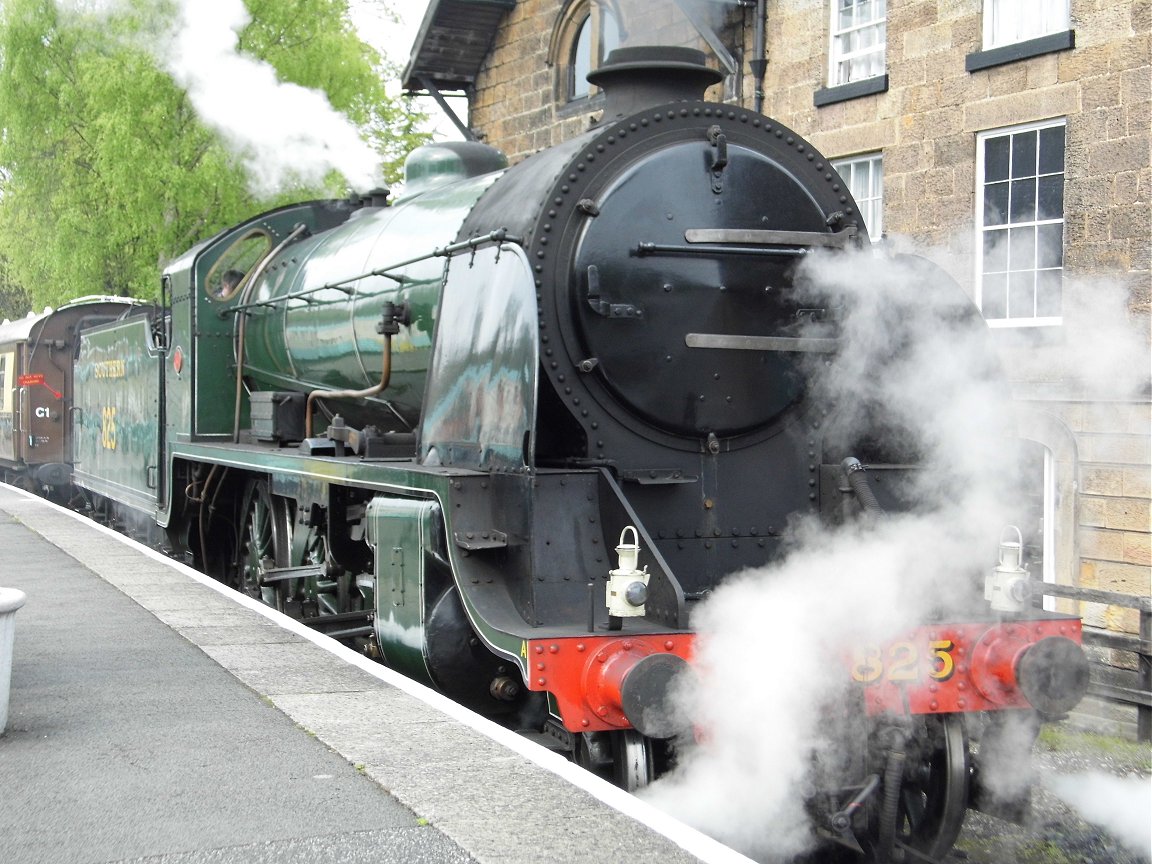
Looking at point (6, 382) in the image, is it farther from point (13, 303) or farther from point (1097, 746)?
point (13, 303)

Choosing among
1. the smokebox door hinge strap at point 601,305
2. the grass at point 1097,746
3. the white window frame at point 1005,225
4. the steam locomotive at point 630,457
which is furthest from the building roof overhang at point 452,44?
the smokebox door hinge strap at point 601,305

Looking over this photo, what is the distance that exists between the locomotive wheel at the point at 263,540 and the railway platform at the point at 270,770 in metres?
1.12

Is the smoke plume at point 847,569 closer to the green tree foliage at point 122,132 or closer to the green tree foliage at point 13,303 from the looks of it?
the green tree foliage at point 122,132

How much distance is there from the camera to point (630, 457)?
15.2 feet

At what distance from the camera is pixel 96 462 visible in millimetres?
12492

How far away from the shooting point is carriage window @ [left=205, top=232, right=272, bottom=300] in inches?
339

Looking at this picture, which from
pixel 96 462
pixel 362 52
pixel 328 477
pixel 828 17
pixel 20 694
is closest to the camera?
pixel 20 694

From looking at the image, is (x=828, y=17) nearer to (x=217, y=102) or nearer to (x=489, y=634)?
(x=217, y=102)

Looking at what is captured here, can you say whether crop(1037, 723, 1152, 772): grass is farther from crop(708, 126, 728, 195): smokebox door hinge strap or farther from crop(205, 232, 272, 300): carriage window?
crop(205, 232, 272, 300): carriage window

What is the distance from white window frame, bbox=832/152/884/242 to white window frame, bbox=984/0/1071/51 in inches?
51.6

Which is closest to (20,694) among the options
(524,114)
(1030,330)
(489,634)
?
(489,634)

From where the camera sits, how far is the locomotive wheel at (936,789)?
427 centimetres

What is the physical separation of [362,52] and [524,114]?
559 cm

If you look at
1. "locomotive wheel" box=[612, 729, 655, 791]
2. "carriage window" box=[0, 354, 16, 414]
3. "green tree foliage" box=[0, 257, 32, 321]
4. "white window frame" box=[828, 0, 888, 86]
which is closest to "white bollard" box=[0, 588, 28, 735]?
"locomotive wheel" box=[612, 729, 655, 791]
